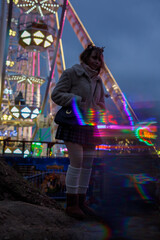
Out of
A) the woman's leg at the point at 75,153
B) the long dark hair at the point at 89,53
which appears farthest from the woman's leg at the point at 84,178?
the long dark hair at the point at 89,53

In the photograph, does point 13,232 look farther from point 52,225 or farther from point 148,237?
point 148,237

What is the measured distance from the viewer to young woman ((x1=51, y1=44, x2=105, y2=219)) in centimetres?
177

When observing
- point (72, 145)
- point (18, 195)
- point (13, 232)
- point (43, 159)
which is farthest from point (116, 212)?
point (43, 159)

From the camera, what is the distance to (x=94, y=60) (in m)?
1.98

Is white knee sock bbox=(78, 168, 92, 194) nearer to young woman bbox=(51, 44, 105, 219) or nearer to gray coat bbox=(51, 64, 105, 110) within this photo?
young woman bbox=(51, 44, 105, 219)

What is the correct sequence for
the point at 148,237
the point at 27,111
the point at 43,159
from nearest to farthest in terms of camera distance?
the point at 148,237 → the point at 43,159 → the point at 27,111

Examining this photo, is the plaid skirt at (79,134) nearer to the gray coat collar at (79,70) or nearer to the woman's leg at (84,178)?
the woman's leg at (84,178)

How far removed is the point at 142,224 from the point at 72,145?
0.67 metres

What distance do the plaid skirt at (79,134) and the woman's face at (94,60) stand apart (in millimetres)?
486

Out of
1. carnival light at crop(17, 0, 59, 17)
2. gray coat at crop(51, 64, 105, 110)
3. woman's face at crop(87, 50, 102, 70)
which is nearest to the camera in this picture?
gray coat at crop(51, 64, 105, 110)

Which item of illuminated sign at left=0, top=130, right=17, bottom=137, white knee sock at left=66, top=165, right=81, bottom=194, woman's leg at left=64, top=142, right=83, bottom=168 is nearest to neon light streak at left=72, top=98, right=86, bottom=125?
woman's leg at left=64, top=142, right=83, bottom=168

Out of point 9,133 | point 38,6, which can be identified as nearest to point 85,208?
point 38,6

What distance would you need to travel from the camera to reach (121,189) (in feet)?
6.07

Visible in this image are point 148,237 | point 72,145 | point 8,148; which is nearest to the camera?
point 148,237
